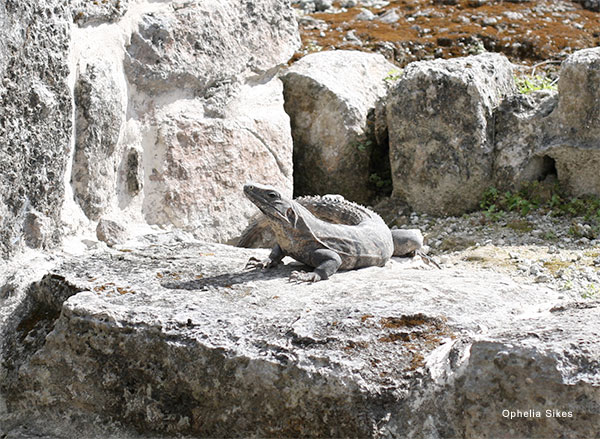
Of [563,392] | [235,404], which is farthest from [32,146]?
[563,392]

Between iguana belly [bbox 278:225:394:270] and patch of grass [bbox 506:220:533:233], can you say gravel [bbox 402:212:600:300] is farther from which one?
iguana belly [bbox 278:225:394:270]

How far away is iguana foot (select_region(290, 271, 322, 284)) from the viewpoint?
5047 millimetres

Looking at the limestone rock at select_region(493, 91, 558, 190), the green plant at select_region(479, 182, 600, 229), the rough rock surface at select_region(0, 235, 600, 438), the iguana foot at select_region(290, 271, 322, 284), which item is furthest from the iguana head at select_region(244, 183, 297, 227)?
the limestone rock at select_region(493, 91, 558, 190)

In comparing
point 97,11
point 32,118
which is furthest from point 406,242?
point 32,118

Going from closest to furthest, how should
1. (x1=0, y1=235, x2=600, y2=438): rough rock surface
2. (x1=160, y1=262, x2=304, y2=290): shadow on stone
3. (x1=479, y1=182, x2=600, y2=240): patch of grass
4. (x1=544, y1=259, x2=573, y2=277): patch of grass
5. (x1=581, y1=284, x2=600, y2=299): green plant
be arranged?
(x1=0, y1=235, x2=600, y2=438): rough rock surface
(x1=160, y1=262, x2=304, y2=290): shadow on stone
(x1=581, y1=284, x2=600, y2=299): green plant
(x1=544, y1=259, x2=573, y2=277): patch of grass
(x1=479, y1=182, x2=600, y2=240): patch of grass

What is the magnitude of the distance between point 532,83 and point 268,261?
19.0 feet

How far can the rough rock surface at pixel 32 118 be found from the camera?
4766 mm

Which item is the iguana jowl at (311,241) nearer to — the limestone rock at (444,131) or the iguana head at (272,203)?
the iguana head at (272,203)

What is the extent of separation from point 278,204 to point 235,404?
1.85 meters

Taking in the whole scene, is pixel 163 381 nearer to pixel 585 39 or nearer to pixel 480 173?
pixel 480 173

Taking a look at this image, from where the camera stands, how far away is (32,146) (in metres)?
4.98

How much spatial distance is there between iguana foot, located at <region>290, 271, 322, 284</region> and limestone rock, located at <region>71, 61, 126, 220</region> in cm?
156

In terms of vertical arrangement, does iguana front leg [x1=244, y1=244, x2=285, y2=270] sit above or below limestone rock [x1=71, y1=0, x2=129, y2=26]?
below

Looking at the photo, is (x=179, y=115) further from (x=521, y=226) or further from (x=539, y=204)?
(x=539, y=204)
